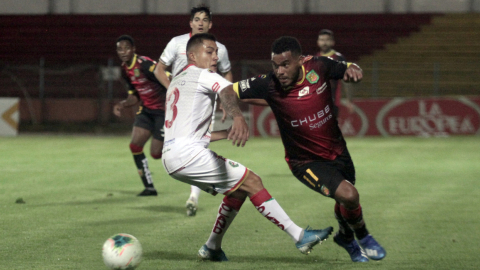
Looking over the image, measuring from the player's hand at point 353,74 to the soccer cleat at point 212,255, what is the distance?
172cm

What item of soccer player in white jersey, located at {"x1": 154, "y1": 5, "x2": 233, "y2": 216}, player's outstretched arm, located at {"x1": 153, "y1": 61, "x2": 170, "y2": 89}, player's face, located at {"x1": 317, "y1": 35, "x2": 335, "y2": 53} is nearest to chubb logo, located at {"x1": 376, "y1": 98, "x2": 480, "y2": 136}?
player's face, located at {"x1": 317, "y1": 35, "x2": 335, "y2": 53}

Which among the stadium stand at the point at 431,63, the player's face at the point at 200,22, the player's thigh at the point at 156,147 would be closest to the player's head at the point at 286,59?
the player's face at the point at 200,22

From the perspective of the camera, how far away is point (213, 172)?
476 cm

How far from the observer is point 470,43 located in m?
26.4

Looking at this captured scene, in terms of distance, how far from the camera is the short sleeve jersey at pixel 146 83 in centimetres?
872

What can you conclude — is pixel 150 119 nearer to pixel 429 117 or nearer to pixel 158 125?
pixel 158 125

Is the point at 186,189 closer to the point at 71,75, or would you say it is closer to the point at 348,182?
the point at 348,182

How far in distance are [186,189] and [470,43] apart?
67.5 feet

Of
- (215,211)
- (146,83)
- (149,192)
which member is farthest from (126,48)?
(215,211)

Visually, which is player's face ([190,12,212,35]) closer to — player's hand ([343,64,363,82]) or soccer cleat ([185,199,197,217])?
soccer cleat ([185,199,197,217])

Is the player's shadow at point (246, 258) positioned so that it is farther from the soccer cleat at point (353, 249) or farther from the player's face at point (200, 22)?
the player's face at point (200, 22)

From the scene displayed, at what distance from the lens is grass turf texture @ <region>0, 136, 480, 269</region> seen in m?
4.98

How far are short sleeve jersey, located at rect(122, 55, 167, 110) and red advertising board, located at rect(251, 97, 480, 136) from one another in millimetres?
11560

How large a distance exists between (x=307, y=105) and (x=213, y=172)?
98 cm
